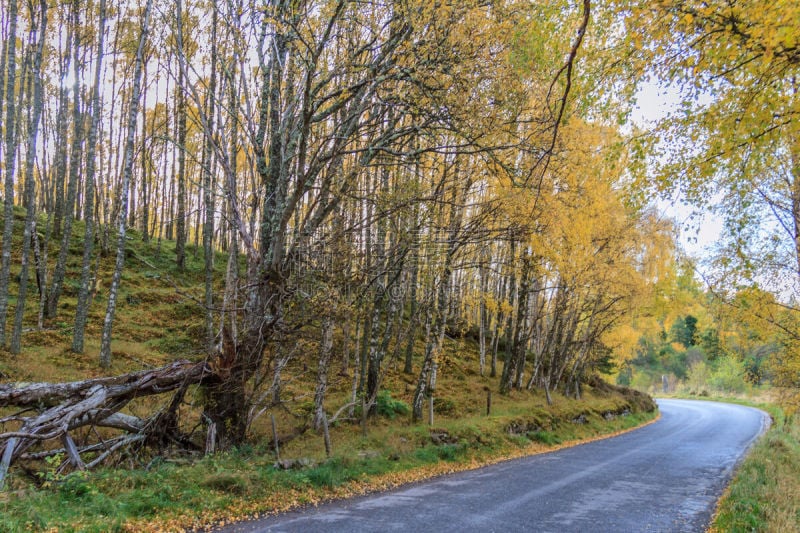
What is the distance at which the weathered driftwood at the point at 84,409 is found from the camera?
19.5 ft

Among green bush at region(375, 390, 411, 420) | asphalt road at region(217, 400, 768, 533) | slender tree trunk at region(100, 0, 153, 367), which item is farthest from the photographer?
green bush at region(375, 390, 411, 420)

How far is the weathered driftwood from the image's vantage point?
5.94 meters

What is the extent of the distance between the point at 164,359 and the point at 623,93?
13275 mm

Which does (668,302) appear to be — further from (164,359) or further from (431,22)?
(164,359)

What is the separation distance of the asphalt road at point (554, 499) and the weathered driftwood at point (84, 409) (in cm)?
283

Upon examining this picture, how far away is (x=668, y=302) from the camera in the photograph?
70.8ft

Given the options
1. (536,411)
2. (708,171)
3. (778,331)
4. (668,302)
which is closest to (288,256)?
(708,171)

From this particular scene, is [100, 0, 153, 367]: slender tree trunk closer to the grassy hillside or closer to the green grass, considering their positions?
the grassy hillside

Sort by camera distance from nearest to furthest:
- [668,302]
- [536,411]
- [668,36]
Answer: [668,36] < [536,411] < [668,302]

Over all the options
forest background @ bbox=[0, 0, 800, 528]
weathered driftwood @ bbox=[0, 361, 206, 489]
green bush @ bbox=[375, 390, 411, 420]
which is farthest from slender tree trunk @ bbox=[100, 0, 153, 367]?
green bush @ bbox=[375, 390, 411, 420]

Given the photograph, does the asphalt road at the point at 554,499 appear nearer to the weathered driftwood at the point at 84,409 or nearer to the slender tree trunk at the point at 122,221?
the weathered driftwood at the point at 84,409

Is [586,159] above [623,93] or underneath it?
above

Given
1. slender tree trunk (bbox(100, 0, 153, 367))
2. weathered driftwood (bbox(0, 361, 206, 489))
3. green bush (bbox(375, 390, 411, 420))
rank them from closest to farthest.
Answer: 1. weathered driftwood (bbox(0, 361, 206, 489))
2. slender tree trunk (bbox(100, 0, 153, 367))
3. green bush (bbox(375, 390, 411, 420))

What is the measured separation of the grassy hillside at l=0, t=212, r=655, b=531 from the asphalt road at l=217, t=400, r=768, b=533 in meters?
0.71
